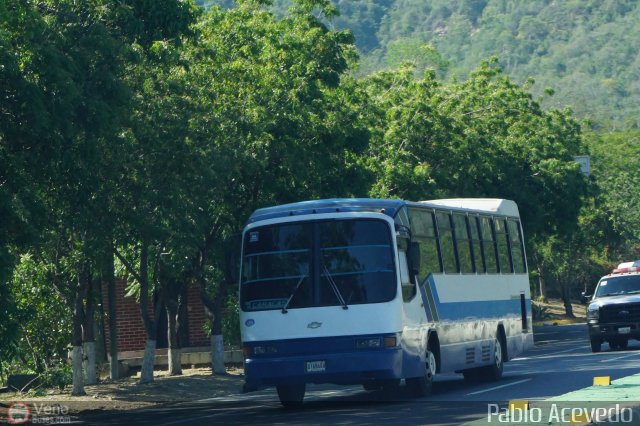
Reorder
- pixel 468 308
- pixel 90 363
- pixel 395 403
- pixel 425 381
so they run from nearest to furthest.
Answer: pixel 395 403, pixel 425 381, pixel 468 308, pixel 90 363

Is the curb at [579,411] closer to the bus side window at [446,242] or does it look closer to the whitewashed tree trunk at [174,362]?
the bus side window at [446,242]

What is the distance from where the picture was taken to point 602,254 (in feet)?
253

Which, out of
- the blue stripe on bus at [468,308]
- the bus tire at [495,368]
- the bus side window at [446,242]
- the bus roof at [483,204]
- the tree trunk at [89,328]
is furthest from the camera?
the tree trunk at [89,328]

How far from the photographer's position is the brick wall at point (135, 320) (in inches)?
1545

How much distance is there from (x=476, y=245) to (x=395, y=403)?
5.27 metres

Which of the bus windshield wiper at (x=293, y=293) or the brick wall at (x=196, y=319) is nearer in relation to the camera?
the bus windshield wiper at (x=293, y=293)

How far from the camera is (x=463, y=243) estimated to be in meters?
24.0

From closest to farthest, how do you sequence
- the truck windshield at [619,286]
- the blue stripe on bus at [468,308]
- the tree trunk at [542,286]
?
the blue stripe on bus at [468,308]
the truck windshield at [619,286]
the tree trunk at [542,286]

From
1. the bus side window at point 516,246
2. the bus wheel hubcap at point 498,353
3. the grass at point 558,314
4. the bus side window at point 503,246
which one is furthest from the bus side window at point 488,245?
the grass at point 558,314

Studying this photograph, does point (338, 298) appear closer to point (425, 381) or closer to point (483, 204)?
point (425, 381)

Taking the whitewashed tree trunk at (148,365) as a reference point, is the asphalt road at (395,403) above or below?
below

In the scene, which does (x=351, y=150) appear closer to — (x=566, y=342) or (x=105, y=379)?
(x=105, y=379)

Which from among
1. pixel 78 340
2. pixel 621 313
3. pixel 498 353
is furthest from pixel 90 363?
pixel 621 313

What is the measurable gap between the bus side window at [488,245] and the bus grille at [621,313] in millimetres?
8345
